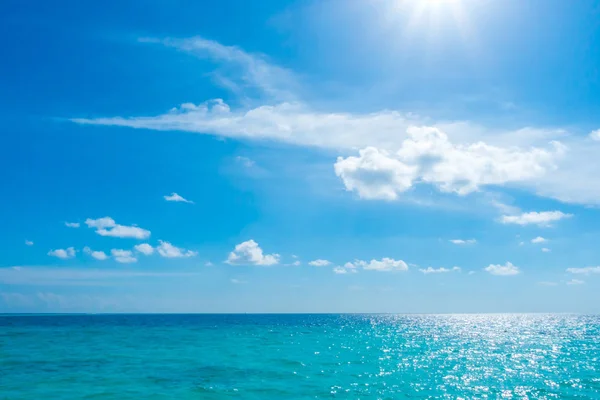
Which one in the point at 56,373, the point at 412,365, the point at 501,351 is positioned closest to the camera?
the point at 56,373

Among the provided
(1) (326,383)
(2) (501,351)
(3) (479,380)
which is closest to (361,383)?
(1) (326,383)

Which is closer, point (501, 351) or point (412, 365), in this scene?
point (412, 365)

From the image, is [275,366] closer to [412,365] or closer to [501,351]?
[412,365]

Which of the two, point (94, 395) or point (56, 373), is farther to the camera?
point (56, 373)

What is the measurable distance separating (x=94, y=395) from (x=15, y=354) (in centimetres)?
2417

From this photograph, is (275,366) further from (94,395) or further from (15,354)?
(15,354)

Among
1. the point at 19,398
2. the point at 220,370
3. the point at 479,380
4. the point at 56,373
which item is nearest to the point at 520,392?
the point at 479,380

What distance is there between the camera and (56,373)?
32.2 m

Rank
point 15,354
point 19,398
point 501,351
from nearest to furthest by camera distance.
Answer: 1. point 19,398
2. point 15,354
3. point 501,351

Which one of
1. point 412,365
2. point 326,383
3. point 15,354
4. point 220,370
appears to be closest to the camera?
point 326,383

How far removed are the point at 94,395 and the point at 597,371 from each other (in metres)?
37.5

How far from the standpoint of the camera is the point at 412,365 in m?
39.7

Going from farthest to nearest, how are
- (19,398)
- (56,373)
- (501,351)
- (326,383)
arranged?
(501,351) → (56,373) → (326,383) → (19,398)

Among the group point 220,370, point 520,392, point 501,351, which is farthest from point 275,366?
point 501,351
